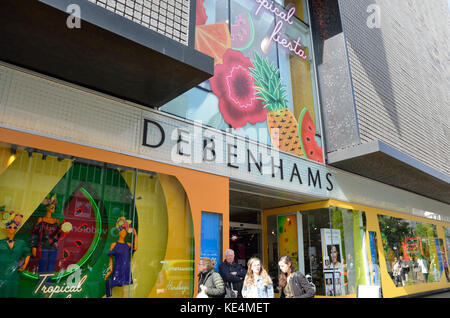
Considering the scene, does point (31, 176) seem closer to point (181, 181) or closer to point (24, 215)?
point (24, 215)

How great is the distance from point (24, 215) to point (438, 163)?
53.2 ft

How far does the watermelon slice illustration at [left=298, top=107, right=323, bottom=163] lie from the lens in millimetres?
10742

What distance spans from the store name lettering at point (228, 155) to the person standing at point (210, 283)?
2835 millimetres

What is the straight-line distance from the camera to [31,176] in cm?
560

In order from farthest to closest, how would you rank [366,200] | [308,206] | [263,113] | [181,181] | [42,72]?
[366,200]
[308,206]
[263,113]
[181,181]
[42,72]

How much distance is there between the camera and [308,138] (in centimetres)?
1098

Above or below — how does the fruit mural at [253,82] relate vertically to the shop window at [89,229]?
above

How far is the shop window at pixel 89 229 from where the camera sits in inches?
209

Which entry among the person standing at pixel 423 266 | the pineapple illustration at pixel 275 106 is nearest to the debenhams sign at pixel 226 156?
the pineapple illustration at pixel 275 106

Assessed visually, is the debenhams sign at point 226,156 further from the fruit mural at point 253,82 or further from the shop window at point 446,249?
the shop window at point 446,249

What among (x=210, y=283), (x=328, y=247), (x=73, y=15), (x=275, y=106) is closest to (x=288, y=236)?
(x=328, y=247)

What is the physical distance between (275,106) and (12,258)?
7.64 metres

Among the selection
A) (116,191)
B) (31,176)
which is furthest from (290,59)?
(31,176)

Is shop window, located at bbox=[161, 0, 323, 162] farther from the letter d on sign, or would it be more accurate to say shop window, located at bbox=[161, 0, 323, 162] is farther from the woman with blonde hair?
the woman with blonde hair
